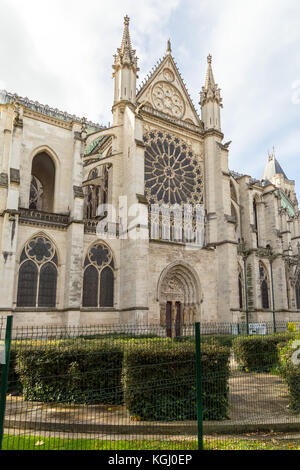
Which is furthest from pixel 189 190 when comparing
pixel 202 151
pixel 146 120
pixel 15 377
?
pixel 15 377

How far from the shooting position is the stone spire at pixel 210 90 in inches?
1068

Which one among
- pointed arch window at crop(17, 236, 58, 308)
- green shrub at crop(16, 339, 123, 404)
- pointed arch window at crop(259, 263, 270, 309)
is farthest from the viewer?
pointed arch window at crop(259, 263, 270, 309)

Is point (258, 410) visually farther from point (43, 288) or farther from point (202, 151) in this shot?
point (202, 151)

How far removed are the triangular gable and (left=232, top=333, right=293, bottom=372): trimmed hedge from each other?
18548 millimetres

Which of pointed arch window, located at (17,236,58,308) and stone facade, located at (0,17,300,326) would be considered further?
stone facade, located at (0,17,300,326)

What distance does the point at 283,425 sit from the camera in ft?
20.5

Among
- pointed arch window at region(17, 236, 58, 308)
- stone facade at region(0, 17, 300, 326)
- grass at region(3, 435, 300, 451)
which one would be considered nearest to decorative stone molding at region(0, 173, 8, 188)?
stone facade at region(0, 17, 300, 326)

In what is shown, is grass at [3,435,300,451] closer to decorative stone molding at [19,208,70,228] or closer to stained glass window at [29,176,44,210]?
decorative stone molding at [19,208,70,228]

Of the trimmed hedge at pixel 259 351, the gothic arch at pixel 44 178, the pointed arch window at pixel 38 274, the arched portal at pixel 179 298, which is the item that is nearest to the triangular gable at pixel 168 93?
the gothic arch at pixel 44 178

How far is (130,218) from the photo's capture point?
19781 millimetres

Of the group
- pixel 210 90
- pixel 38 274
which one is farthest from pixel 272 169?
pixel 38 274

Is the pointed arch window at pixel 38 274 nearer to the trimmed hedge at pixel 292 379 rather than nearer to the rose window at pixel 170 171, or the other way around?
the rose window at pixel 170 171

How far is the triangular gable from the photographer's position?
2481cm

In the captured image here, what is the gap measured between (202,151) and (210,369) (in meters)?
21.7
